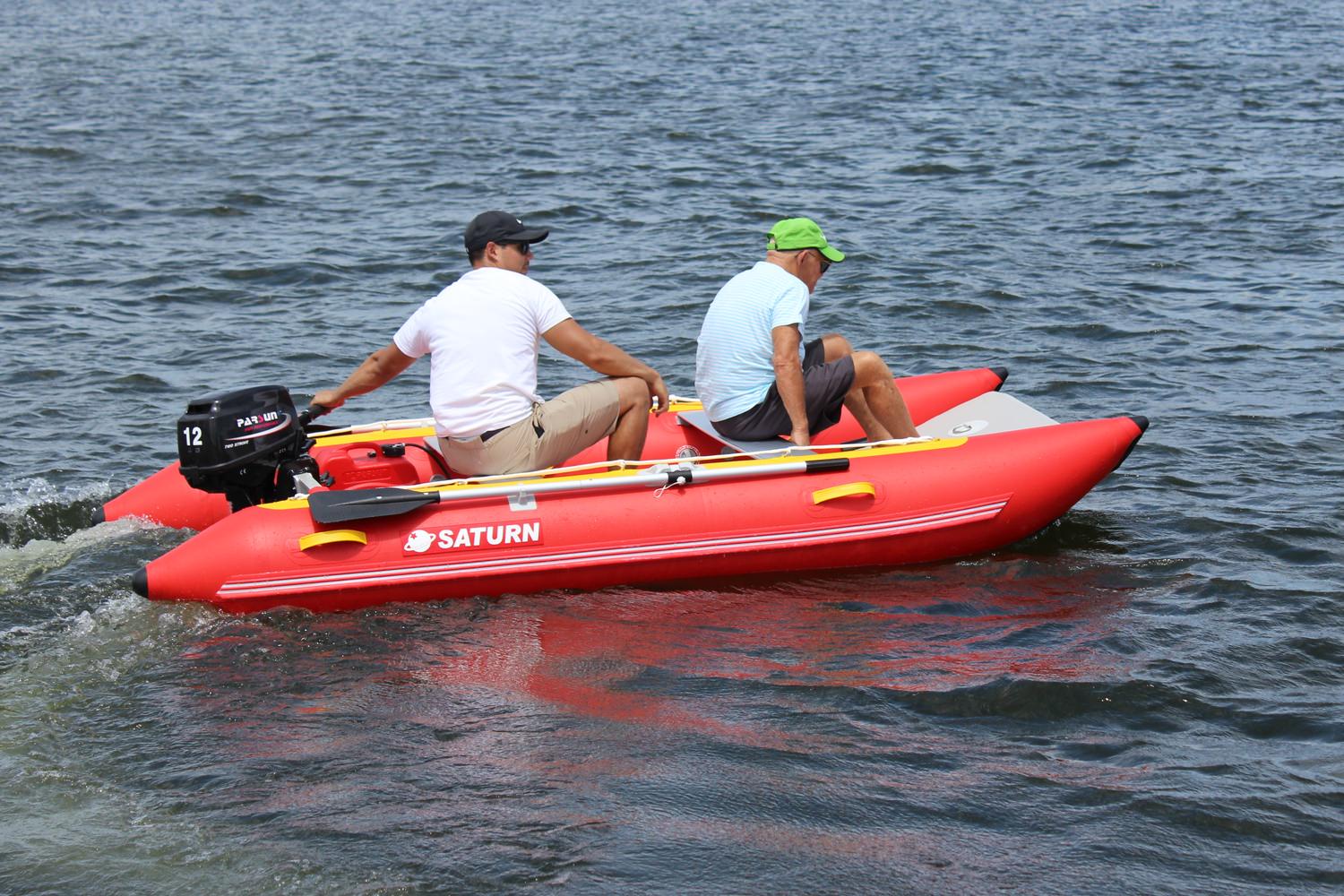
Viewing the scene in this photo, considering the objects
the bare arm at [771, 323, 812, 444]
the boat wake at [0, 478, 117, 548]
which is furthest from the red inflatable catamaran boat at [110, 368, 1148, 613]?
the boat wake at [0, 478, 117, 548]

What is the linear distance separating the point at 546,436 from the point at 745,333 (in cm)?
102

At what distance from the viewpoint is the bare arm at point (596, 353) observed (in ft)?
19.9

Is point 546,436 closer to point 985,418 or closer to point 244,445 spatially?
point 244,445

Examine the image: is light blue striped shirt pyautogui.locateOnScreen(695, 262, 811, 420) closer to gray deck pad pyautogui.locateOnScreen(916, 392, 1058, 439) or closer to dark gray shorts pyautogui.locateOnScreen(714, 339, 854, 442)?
dark gray shorts pyautogui.locateOnScreen(714, 339, 854, 442)

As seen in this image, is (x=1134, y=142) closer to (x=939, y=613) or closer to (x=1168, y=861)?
(x=939, y=613)

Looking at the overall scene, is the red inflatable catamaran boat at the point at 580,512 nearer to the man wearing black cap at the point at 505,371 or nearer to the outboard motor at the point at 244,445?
the outboard motor at the point at 244,445

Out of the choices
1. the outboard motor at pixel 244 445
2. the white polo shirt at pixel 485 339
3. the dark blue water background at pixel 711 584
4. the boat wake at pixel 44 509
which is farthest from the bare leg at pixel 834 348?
the boat wake at pixel 44 509

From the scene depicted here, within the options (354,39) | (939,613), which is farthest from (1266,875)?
(354,39)

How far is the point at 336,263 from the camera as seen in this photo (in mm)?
11828

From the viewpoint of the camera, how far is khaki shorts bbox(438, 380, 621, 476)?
6211 millimetres

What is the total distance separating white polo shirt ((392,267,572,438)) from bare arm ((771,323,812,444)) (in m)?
0.97

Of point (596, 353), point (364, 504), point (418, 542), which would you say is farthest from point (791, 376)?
point (364, 504)

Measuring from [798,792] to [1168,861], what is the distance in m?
1.11

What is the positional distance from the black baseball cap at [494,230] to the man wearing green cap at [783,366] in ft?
3.21
